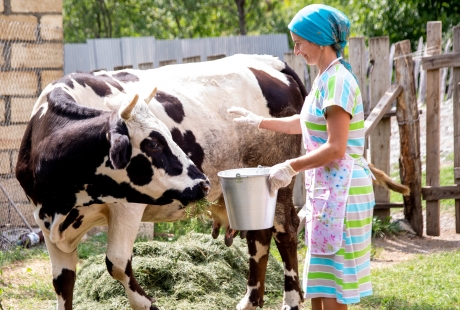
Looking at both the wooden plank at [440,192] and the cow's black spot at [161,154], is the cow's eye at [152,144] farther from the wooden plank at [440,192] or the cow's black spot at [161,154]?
the wooden plank at [440,192]

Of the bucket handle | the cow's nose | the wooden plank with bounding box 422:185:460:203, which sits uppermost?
the bucket handle

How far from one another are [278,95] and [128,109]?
2.13 m

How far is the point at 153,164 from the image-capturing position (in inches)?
152

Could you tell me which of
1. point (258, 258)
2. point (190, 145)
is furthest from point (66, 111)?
point (258, 258)

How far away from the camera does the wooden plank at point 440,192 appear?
24.7ft

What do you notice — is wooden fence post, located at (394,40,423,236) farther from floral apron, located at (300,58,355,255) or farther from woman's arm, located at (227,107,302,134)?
floral apron, located at (300,58,355,255)

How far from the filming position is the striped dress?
3426mm

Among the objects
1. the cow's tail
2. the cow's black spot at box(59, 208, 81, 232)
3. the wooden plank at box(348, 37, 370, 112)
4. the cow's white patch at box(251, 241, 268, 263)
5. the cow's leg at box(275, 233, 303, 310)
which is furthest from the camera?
the wooden plank at box(348, 37, 370, 112)

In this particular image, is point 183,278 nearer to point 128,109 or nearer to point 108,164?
point 108,164

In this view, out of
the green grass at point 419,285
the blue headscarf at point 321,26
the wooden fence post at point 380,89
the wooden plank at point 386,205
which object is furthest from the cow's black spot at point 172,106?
the wooden plank at point 386,205

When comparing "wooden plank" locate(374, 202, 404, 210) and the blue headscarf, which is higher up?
the blue headscarf

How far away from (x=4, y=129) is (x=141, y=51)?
11599mm

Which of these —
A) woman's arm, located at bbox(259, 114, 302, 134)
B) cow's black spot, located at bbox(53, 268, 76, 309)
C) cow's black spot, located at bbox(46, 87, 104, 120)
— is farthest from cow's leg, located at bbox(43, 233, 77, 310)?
woman's arm, located at bbox(259, 114, 302, 134)

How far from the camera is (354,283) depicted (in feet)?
11.3
